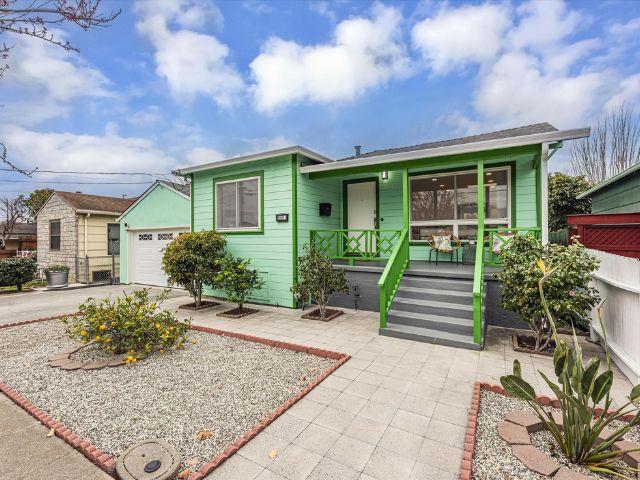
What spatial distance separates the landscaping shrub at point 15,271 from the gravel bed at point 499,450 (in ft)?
45.2

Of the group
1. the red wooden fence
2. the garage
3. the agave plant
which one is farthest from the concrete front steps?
the garage

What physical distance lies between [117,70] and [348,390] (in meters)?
9.30

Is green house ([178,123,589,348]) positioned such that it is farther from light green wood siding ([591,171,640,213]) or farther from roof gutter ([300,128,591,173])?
light green wood siding ([591,171,640,213])

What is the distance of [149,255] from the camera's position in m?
11.1

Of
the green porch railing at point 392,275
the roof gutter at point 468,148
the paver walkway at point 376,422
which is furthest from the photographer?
the green porch railing at point 392,275

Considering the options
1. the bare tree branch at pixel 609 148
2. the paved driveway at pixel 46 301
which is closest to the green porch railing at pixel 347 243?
the paved driveway at pixel 46 301

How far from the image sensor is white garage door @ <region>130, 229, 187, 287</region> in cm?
1064

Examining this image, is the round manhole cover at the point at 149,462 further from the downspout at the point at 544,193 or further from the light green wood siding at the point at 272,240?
the downspout at the point at 544,193

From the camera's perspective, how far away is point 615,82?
12.3 m

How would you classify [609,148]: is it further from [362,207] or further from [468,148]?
[362,207]

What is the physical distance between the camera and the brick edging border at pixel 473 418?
79.7 inches

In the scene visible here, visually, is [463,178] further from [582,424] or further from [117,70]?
[117,70]

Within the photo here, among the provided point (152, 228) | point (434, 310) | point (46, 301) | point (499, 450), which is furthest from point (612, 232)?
point (46, 301)

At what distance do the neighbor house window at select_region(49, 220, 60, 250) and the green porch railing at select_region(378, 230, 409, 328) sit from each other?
49.2 feet
